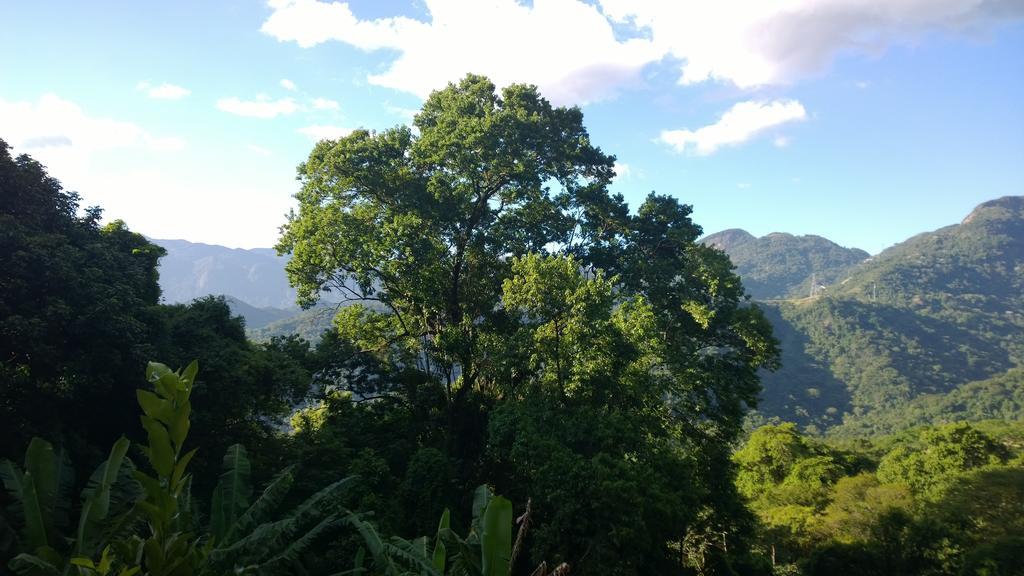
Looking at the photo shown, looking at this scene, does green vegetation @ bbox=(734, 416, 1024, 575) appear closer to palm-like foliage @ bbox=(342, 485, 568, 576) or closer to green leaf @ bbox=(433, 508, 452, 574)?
palm-like foliage @ bbox=(342, 485, 568, 576)

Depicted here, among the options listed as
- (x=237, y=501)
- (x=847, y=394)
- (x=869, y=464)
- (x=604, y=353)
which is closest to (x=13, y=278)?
(x=237, y=501)

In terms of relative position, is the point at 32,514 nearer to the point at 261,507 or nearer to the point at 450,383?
the point at 261,507

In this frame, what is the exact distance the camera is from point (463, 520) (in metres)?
11.8

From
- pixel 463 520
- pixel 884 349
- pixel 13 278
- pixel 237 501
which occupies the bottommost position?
pixel 884 349

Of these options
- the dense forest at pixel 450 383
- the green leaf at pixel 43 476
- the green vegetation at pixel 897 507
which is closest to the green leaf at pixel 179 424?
the dense forest at pixel 450 383

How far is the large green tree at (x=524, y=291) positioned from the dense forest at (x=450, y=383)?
8 cm

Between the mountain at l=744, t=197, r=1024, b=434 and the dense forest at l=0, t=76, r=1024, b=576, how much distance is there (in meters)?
107

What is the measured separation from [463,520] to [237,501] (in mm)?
6134

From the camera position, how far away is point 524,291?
12.6m

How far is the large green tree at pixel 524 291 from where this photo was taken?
12359 millimetres

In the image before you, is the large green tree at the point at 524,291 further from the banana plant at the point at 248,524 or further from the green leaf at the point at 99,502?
the green leaf at the point at 99,502

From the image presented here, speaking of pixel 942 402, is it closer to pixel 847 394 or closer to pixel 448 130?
pixel 847 394

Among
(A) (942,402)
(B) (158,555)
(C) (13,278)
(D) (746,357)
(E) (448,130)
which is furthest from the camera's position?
(A) (942,402)

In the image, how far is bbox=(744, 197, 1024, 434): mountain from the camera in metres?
122
